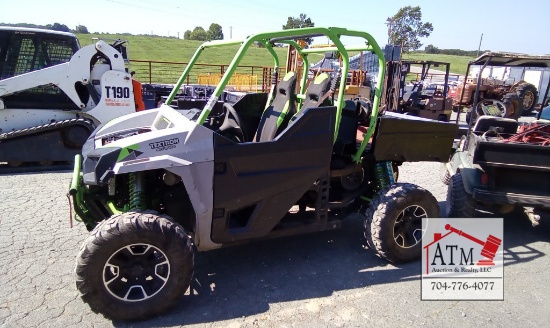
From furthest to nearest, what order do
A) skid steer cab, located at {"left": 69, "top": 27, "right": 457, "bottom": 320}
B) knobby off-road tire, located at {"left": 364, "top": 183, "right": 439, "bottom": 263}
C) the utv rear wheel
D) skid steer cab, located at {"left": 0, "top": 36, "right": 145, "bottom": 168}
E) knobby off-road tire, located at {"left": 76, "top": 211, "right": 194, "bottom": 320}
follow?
the utv rear wheel, skid steer cab, located at {"left": 0, "top": 36, "right": 145, "bottom": 168}, knobby off-road tire, located at {"left": 364, "top": 183, "right": 439, "bottom": 263}, skid steer cab, located at {"left": 69, "top": 27, "right": 457, "bottom": 320}, knobby off-road tire, located at {"left": 76, "top": 211, "right": 194, "bottom": 320}

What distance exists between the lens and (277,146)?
3.51 metres

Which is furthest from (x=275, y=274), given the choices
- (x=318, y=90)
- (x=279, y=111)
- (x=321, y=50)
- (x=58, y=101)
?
(x=58, y=101)

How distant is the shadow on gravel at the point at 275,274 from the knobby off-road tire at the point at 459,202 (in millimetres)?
1267

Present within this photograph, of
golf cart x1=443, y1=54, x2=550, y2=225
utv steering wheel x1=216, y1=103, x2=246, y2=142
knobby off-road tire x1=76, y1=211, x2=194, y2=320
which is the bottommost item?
knobby off-road tire x1=76, y1=211, x2=194, y2=320

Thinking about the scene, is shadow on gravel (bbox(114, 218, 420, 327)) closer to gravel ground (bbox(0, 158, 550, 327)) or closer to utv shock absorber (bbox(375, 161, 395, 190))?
gravel ground (bbox(0, 158, 550, 327))

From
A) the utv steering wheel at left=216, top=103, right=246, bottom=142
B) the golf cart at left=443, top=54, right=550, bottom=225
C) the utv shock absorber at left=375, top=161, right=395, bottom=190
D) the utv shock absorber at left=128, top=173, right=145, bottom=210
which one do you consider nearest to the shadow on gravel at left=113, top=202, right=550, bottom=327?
the golf cart at left=443, top=54, right=550, bottom=225

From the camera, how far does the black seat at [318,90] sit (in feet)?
13.2

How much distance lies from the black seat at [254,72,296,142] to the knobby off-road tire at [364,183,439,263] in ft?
4.14

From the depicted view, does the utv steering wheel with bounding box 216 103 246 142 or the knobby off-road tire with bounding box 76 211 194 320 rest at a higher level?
the utv steering wheel with bounding box 216 103 246 142

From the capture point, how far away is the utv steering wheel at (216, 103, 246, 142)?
4.10 m

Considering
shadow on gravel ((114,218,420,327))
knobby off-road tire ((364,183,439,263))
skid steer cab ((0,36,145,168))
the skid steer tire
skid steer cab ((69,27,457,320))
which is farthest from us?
the skid steer tire

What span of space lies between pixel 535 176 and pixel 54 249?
5299 millimetres

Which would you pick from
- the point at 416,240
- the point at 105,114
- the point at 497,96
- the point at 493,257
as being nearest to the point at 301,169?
the point at 416,240

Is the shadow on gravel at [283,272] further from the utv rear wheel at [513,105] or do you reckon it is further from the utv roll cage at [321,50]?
the utv rear wheel at [513,105]
